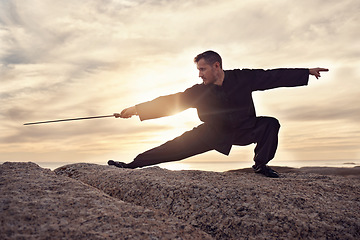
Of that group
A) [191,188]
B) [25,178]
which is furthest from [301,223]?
[25,178]

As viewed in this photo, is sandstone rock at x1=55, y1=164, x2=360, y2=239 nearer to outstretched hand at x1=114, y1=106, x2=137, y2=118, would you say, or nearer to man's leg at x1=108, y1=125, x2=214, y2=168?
man's leg at x1=108, y1=125, x2=214, y2=168

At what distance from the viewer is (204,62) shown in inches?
207

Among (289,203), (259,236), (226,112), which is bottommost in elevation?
(259,236)

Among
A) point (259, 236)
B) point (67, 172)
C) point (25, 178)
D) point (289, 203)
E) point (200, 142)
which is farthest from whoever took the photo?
point (200, 142)

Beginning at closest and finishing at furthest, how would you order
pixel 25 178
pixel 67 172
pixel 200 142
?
pixel 25 178 < pixel 67 172 < pixel 200 142

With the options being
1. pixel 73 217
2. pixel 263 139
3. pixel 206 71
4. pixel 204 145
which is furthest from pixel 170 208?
pixel 206 71

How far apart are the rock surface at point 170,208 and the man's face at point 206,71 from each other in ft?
5.85

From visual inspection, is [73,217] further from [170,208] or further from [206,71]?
[206,71]

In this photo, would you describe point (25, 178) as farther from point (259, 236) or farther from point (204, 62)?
point (204, 62)

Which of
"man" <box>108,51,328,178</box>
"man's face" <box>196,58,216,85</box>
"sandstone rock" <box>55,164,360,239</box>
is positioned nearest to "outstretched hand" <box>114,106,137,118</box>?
"man" <box>108,51,328,178</box>

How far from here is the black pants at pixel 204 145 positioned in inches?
201

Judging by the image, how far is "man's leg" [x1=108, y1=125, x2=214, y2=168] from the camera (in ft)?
18.1

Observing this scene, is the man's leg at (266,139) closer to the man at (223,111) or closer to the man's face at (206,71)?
the man at (223,111)

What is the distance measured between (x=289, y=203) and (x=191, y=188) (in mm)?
1010
